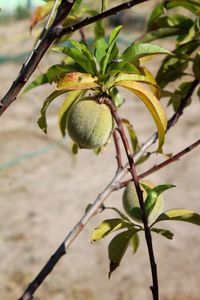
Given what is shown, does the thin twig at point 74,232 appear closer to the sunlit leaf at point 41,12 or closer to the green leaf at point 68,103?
the green leaf at point 68,103

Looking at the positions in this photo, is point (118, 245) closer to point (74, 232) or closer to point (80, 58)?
point (74, 232)

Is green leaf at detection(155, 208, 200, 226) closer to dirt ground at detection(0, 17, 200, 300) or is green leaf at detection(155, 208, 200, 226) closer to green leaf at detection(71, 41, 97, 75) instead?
green leaf at detection(71, 41, 97, 75)

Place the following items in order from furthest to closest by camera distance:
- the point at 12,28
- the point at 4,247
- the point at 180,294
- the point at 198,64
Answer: the point at 12,28 → the point at 4,247 → the point at 180,294 → the point at 198,64

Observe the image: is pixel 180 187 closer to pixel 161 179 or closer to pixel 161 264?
pixel 161 179

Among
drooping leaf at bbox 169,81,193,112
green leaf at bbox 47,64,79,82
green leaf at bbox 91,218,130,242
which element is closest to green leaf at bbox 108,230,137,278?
green leaf at bbox 91,218,130,242

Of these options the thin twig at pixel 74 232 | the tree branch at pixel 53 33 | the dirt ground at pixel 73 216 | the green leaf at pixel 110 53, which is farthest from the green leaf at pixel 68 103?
the dirt ground at pixel 73 216

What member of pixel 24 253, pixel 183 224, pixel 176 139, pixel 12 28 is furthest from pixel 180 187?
pixel 12 28
